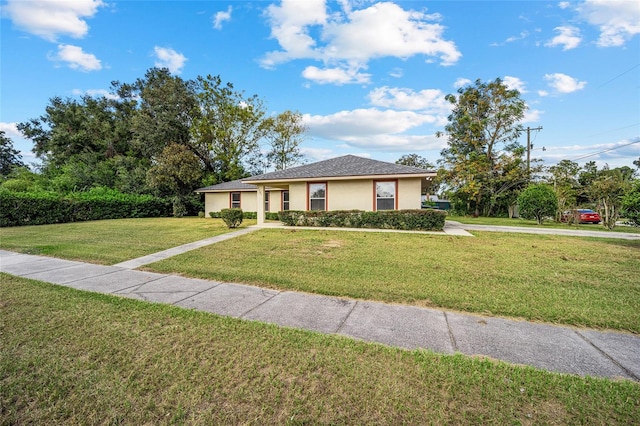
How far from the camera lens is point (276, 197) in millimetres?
20406

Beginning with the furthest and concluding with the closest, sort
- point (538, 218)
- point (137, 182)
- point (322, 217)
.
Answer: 1. point (137, 182)
2. point (538, 218)
3. point (322, 217)

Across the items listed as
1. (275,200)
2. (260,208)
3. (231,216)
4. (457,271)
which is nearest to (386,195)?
(260,208)

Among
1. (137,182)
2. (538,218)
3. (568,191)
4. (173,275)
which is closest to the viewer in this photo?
(173,275)

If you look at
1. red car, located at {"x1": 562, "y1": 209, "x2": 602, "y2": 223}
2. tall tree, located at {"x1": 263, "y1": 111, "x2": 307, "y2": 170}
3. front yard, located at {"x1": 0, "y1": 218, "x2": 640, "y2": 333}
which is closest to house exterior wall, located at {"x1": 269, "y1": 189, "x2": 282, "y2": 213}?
front yard, located at {"x1": 0, "y1": 218, "x2": 640, "y2": 333}

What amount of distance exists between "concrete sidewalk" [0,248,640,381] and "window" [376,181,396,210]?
1041 cm

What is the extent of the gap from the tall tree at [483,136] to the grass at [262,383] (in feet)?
90.8

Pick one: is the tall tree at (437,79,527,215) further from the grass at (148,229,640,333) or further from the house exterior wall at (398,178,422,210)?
the grass at (148,229,640,333)

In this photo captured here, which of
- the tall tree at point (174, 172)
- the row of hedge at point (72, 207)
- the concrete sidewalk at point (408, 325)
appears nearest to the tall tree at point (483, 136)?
the tall tree at point (174, 172)

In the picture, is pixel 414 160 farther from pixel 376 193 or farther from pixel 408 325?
pixel 408 325

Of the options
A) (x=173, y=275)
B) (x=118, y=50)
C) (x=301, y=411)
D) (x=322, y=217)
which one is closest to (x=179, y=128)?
(x=118, y=50)

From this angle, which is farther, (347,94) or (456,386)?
(347,94)

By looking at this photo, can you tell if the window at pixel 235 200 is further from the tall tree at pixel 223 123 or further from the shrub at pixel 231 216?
the shrub at pixel 231 216

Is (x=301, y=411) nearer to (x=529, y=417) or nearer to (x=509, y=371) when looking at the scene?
(x=529, y=417)

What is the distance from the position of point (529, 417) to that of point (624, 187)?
20.2 metres
